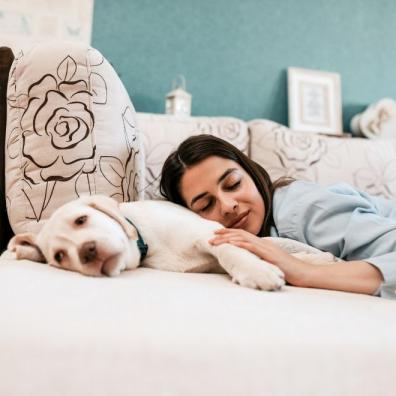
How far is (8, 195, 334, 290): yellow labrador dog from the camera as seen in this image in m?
0.83

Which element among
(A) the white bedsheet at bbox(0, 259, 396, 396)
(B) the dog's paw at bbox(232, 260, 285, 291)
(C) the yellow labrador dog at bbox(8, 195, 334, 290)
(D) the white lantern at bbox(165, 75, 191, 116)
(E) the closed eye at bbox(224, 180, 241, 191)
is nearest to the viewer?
(A) the white bedsheet at bbox(0, 259, 396, 396)

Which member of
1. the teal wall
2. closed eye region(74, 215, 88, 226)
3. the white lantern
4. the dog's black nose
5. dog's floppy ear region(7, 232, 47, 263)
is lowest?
dog's floppy ear region(7, 232, 47, 263)

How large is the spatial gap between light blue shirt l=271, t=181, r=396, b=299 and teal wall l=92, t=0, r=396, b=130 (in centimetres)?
156

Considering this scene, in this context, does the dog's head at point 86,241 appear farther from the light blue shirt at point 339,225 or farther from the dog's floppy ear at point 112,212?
the light blue shirt at point 339,225

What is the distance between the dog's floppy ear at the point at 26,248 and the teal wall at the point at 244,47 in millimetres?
1672

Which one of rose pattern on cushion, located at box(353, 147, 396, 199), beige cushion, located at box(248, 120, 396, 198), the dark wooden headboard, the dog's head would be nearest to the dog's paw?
the dog's head

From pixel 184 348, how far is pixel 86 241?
17.9 inches

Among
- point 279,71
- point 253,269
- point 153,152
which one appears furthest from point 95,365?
point 279,71

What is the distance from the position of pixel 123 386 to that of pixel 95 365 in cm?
4

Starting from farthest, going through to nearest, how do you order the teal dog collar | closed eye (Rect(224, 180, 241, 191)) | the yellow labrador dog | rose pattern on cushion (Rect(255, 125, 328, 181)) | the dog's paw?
rose pattern on cushion (Rect(255, 125, 328, 181))
closed eye (Rect(224, 180, 241, 191))
the teal dog collar
the yellow labrador dog
the dog's paw

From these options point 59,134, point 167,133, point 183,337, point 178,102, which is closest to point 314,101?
point 178,102

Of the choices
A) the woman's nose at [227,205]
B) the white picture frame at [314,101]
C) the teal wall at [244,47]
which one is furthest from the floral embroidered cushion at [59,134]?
the white picture frame at [314,101]

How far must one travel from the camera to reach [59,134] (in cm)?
111

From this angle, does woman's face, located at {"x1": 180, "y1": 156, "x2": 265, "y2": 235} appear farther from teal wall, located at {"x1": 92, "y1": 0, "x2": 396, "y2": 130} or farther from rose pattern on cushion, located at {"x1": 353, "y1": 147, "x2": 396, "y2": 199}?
teal wall, located at {"x1": 92, "y1": 0, "x2": 396, "y2": 130}
